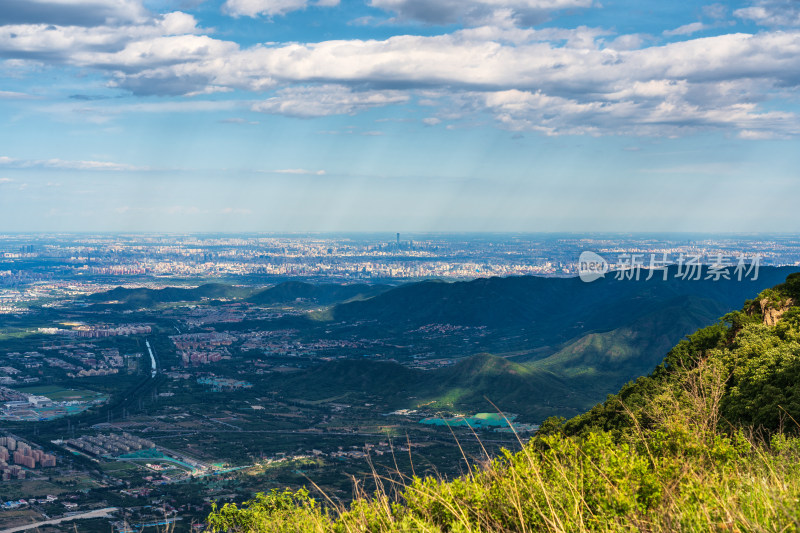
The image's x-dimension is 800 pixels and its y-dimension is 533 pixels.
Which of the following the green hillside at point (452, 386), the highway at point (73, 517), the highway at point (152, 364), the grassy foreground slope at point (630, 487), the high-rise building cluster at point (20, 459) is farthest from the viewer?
the highway at point (152, 364)

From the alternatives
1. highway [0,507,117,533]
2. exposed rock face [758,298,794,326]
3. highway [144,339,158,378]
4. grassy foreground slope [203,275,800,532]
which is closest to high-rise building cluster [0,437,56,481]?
highway [0,507,117,533]

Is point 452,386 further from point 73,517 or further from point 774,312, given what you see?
point 774,312

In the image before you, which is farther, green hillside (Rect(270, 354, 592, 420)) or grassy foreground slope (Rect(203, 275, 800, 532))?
green hillside (Rect(270, 354, 592, 420))

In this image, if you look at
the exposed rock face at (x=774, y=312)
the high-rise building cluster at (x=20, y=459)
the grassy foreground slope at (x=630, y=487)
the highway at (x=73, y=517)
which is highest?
the exposed rock face at (x=774, y=312)

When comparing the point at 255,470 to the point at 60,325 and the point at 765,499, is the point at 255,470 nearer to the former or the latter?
the point at 765,499

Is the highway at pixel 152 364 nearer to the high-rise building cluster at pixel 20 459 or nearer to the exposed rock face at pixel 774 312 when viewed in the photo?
the high-rise building cluster at pixel 20 459

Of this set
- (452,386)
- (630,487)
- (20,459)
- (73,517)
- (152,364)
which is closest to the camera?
(630,487)

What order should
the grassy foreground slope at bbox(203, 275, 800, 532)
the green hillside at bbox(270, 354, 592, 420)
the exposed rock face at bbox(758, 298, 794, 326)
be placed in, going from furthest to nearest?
the green hillside at bbox(270, 354, 592, 420) < the exposed rock face at bbox(758, 298, 794, 326) < the grassy foreground slope at bbox(203, 275, 800, 532)

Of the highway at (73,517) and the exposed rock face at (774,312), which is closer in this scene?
the exposed rock face at (774,312)

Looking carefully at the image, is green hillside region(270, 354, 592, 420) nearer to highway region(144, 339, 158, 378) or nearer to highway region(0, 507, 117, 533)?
highway region(144, 339, 158, 378)

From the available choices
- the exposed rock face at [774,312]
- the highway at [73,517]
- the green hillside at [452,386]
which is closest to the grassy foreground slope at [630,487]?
the exposed rock face at [774,312]

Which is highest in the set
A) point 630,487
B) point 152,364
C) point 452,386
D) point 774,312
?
point 774,312

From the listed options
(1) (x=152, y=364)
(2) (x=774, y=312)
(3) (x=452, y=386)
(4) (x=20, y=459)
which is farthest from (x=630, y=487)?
(1) (x=152, y=364)

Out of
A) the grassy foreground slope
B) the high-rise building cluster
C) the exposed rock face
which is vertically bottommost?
the high-rise building cluster
